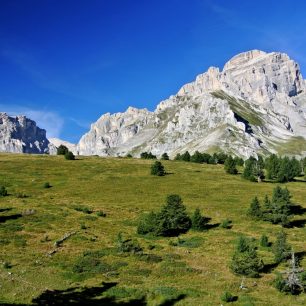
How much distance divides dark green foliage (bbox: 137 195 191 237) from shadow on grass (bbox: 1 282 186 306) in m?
20.6

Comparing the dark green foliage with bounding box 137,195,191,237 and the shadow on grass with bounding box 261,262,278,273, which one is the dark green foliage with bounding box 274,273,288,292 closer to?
the shadow on grass with bounding box 261,262,278,273

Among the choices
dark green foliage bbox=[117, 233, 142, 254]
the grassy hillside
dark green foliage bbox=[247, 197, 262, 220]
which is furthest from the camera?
dark green foliage bbox=[247, 197, 262, 220]

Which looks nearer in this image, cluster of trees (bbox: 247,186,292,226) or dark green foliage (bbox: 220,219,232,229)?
dark green foliage (bbox: 220,219,232,229)

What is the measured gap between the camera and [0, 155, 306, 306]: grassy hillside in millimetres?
32094

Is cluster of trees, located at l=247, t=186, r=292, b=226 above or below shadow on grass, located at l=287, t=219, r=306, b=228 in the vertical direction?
above

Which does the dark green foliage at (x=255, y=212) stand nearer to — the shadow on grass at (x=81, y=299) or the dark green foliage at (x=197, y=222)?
the dark green foliage at (x=197, y=222)

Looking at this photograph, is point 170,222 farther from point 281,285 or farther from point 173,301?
point 173,301

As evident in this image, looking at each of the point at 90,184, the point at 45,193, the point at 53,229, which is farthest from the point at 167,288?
the point at 90,184

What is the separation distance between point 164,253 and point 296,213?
3075cm

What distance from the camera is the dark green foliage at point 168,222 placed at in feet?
172

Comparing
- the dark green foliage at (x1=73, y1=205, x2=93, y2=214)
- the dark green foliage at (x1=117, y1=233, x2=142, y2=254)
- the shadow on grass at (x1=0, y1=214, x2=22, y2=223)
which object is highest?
the dark green foliage at (x1=73, y1=205, x2=93, y2=214)

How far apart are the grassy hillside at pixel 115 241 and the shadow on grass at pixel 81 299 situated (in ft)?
0.44

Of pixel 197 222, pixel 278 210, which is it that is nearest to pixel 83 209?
pixel 197 222

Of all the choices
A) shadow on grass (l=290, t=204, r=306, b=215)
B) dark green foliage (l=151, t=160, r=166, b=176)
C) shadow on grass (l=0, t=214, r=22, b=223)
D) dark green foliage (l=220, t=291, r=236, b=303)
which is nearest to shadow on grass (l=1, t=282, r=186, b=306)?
dark green foliage (l=220, t=291, r=236, b=303)
